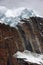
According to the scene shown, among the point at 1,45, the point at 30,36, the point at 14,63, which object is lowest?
the point at 14,63

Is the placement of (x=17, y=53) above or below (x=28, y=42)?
below

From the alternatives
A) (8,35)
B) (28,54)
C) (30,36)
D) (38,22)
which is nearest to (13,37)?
(8,35)

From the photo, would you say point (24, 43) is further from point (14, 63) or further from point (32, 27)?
point (14, 63)

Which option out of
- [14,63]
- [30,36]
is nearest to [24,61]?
[14,63]

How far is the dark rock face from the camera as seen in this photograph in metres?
19.9

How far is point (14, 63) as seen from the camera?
2034 centimetres

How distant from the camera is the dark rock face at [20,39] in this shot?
19875 mm

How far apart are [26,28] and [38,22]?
266 cm

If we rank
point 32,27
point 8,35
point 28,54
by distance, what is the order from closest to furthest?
point 8,35, point 28,54, point 32,27

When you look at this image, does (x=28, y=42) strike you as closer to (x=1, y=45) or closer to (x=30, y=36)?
(x=30, y=36)

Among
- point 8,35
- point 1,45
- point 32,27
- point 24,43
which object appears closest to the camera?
point 1,45

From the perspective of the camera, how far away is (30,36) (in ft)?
85.1

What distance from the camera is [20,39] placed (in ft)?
78.6

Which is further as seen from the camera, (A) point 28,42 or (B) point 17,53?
(A) point 28,42
